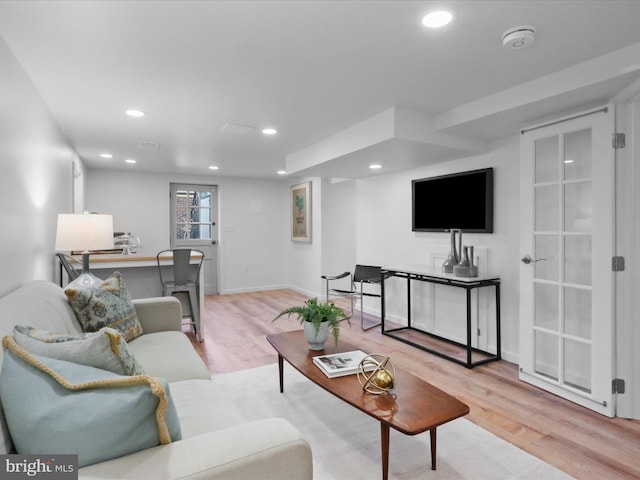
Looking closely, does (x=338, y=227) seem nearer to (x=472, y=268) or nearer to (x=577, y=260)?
(x=472, y=268)

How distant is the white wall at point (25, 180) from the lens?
203 cm

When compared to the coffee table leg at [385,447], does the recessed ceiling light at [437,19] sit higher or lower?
higher

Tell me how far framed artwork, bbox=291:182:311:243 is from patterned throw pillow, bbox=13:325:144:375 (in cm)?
562

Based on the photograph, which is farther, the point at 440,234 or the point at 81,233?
the point at 440,234

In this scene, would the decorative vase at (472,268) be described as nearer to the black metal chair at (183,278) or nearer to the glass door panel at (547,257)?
the glass door panel at (547,257)

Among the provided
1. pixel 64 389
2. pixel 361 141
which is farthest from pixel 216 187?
pixel 64 389

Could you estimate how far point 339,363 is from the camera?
2219mm

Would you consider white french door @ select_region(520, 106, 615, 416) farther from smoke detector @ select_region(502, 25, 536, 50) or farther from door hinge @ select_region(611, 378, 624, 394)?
smoke detector @ select_region(502, 25, 536, 50)

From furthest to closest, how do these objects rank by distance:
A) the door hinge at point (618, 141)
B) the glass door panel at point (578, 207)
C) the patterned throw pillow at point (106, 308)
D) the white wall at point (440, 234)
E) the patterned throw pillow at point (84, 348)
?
the white wall at point (440, 234)
the glass door panel at point (578, 207)
the door hinge at point (618, 141)
the patterned throw pillow at point (106, 308)
the patterned throw pillow at point (84, 348)

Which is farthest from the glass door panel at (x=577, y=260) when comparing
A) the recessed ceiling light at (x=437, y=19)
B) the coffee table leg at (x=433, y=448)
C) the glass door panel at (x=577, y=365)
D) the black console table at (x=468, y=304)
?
the recessed ceiling light at (x=437, y=19)

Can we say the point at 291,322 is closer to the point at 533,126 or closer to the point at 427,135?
the point at 427,135

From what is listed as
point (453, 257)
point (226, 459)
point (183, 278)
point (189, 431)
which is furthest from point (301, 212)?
point (226, 459)

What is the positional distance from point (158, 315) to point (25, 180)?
1.22 meters

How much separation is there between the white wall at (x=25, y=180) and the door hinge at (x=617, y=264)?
3.62 metres
